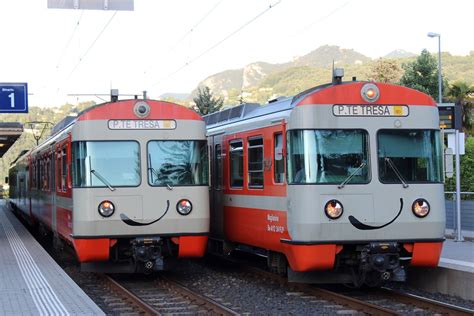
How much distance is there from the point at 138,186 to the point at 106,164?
62 cm

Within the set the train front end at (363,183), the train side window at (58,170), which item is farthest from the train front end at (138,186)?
the train side window at (58,170)

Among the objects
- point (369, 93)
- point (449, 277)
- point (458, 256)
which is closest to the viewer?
point (369, 93)

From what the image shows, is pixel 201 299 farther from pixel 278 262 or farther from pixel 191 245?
pixel 191 245

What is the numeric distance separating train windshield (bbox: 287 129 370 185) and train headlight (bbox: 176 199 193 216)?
2.42 meters

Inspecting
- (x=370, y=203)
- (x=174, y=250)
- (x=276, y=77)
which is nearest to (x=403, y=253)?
(x=370, y=203)

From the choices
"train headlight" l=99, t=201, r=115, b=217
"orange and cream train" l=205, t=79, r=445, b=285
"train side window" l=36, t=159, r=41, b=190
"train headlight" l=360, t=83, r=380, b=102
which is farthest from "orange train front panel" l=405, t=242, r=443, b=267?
"train side window" l=36, t=159, r=41, b=190

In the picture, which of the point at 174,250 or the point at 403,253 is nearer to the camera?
the point at 403,253

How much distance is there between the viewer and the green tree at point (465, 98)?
4103 cm

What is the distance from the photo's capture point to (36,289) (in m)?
10.8

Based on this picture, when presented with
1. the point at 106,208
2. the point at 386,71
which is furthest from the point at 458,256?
the point at 386,71

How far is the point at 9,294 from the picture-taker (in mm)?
10344

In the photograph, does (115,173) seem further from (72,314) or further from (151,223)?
(72,314)

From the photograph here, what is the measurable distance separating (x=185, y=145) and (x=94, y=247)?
225cm

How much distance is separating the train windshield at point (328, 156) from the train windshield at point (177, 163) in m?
2.46
